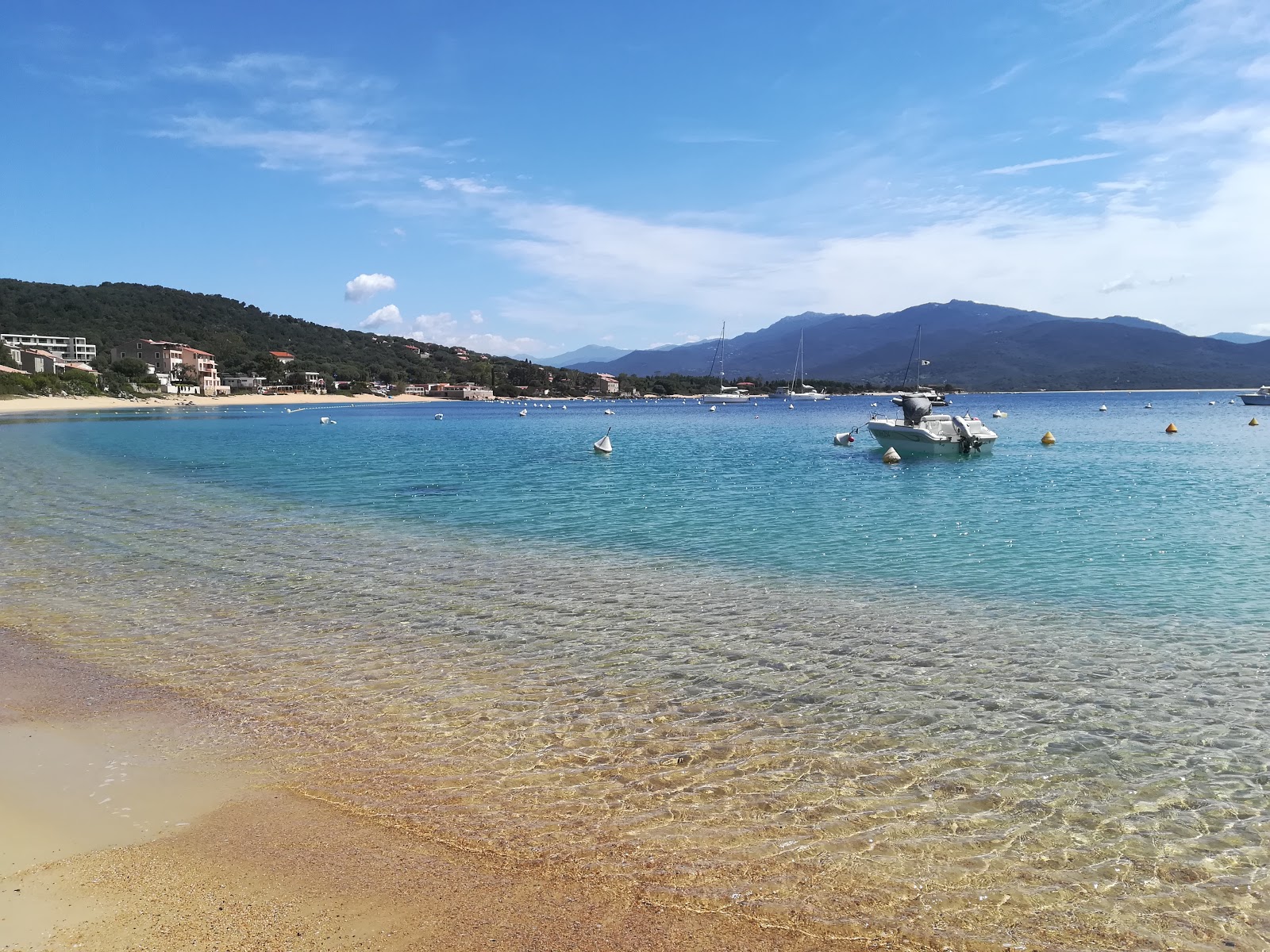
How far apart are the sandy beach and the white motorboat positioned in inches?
4022

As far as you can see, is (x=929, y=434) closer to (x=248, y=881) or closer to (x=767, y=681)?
(x=767, y=681)

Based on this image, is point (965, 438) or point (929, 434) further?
point (965, 438)

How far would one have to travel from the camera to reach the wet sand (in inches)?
185

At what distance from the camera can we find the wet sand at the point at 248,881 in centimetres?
469

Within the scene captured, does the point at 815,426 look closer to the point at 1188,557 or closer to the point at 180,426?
the point at 180,426

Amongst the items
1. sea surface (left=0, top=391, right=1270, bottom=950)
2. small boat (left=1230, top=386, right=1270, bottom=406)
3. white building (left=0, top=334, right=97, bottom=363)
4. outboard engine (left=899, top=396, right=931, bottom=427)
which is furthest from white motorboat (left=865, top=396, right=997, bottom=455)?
white building (left=0, top=334, right=97, bottom=363)

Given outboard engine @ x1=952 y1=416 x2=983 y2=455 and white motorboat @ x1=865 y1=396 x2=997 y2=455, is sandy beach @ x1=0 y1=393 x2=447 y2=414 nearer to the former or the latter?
white motorboat @ x1=865 y1=396 x2=997 y2=455

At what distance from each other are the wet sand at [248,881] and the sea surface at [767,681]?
34cm

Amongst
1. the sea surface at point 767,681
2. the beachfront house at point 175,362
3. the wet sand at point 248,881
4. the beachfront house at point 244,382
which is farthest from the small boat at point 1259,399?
Answer: the beachfront house at point 244,382

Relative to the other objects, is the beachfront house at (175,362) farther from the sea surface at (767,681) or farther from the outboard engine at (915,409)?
the sea surface at (767,681)

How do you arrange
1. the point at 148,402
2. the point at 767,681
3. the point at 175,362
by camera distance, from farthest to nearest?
the point at 175,362 < the point at 148,402 < the point at 767,681

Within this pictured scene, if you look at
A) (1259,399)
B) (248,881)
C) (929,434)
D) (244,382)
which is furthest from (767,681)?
(244,382)

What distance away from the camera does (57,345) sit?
165m

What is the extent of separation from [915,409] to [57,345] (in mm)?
180284
